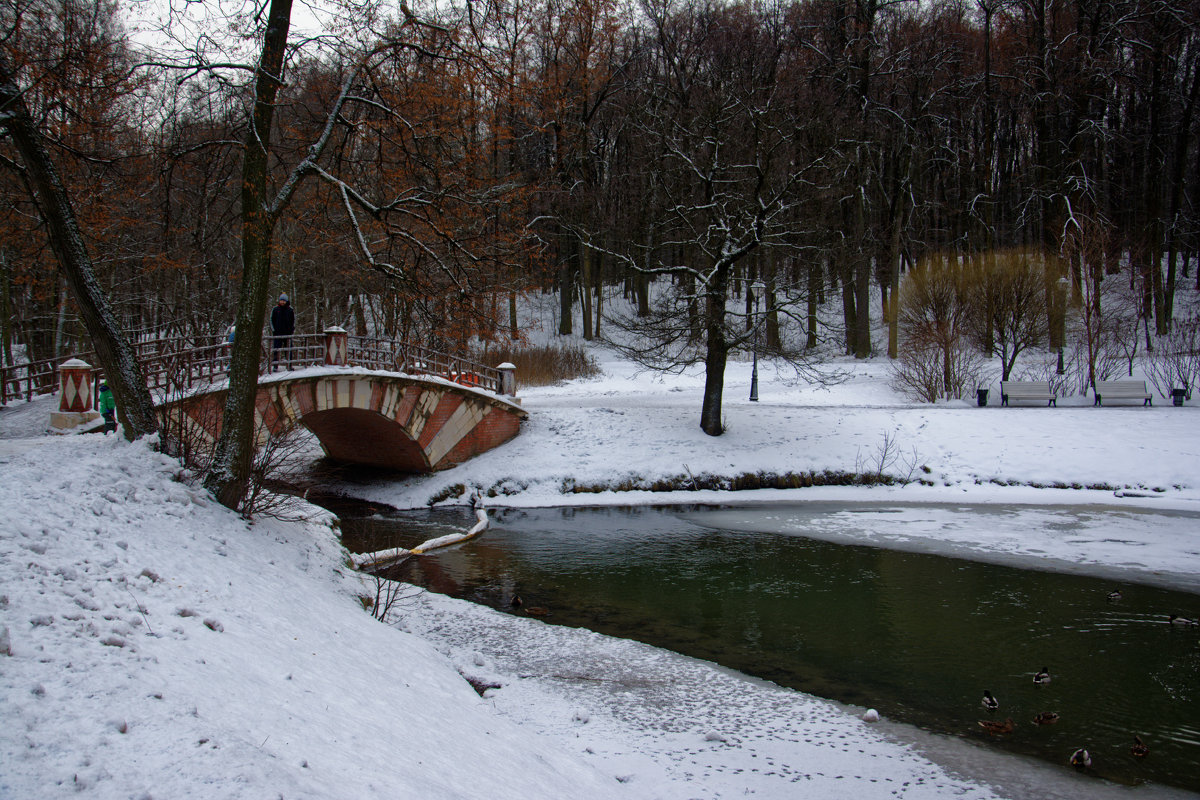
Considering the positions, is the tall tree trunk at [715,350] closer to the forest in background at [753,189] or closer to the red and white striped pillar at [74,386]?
the forest in background at [753,189]

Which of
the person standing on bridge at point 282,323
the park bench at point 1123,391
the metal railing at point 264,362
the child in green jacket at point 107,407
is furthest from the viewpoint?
the park bench at point 1123,391

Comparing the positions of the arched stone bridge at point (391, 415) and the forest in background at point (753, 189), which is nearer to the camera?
the forest in background at point (753, 189)

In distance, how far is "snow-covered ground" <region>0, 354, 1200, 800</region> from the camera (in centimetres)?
385

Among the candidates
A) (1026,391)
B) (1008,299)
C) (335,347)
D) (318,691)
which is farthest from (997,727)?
(1008,299)

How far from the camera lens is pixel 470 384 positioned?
1995cm

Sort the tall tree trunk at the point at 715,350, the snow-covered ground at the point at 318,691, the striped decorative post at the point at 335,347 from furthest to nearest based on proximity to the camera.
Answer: the tall tree trunk at the point at 715,350 → the striped decorative post at the point at 335,347 → the snow-covered ground at the point at 318,691

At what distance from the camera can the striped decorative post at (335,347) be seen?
16.3 meters

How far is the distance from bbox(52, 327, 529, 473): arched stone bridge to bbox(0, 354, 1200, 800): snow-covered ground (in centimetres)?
216

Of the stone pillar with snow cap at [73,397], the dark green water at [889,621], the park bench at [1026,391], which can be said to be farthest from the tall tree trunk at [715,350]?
the stone pillar with snow cap at [73,397]

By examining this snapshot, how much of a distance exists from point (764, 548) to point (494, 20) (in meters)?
9.49

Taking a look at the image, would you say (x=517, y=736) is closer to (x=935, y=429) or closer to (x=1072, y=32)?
(x=935, y=429)

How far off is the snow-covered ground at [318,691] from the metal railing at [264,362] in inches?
75.6

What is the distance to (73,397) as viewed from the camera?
13.1 m

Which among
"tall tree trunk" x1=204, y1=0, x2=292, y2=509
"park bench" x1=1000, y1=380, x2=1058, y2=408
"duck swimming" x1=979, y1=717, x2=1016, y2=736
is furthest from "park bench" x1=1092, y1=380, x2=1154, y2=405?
"tall tree trunk" x1=204, y1=0, x2=292, y2=509
